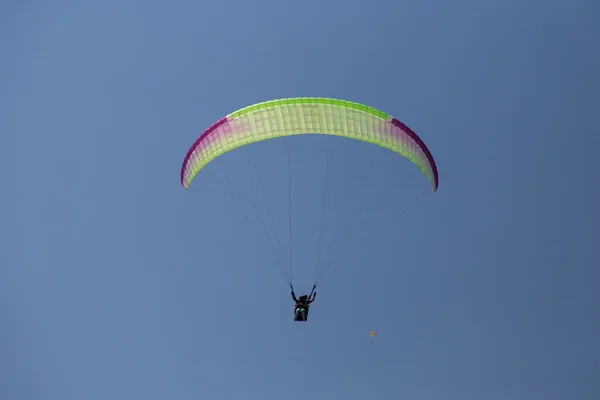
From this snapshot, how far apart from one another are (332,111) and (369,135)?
1.38 meters

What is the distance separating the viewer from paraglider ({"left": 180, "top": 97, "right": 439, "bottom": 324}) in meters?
19.4

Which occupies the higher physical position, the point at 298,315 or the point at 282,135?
the point at 282,135

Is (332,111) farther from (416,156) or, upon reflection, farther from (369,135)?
(416,156)

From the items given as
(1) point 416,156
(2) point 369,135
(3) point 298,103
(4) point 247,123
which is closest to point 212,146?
(4) point 247,123

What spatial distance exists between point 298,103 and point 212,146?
10.4ft

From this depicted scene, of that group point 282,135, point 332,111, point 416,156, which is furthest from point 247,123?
point 416,156

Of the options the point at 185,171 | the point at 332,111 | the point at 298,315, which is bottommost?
the point at 298,315

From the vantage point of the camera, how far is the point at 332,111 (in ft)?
64.0

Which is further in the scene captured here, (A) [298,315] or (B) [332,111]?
(A) [298,315]

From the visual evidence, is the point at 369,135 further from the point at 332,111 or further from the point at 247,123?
the point at 247,123

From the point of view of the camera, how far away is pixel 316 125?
19922 millimetres

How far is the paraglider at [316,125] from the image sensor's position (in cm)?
1944

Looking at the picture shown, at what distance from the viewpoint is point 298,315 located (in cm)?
2134

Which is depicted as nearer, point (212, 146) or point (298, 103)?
point (298, 103)
